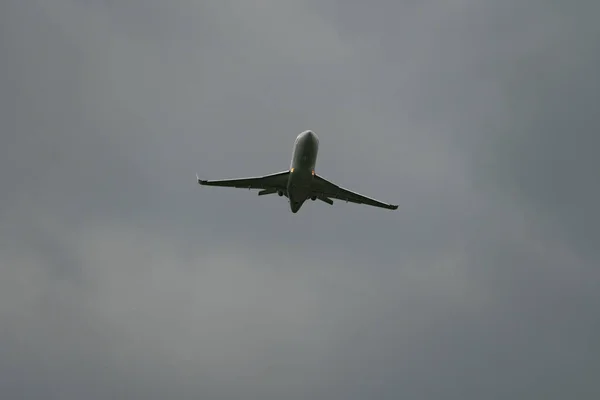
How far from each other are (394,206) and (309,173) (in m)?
18.0

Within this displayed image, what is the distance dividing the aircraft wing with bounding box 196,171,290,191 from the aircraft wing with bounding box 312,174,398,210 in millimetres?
4339

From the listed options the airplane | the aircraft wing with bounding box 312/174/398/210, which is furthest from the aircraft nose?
the aircraft wing with bounding box 312/174/398/210

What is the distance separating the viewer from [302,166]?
360ft

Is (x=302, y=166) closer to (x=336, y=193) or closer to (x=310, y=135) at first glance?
(x=310, y=135)

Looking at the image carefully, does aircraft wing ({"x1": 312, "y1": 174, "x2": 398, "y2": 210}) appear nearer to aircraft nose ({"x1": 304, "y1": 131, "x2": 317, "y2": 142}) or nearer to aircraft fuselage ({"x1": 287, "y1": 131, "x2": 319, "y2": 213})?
aircraft fuselage ({"x1": 287, "y1": 131, "x2": 319, "y2": 213})

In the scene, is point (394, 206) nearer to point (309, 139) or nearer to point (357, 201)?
point (357, 201)

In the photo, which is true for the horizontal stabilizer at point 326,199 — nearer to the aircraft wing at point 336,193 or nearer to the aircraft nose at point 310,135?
the aircraft wing at point 336,193

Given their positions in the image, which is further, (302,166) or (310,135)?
(302,166)

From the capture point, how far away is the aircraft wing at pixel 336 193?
113875mm

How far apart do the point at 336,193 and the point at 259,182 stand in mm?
10854

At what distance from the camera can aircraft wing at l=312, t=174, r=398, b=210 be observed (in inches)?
4483

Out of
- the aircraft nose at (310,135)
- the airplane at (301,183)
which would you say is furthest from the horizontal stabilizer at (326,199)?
the aircraft nose at (310,135)

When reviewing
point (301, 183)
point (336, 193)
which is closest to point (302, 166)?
point (301, 183)

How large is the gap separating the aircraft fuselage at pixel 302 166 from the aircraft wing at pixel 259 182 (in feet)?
5.34
